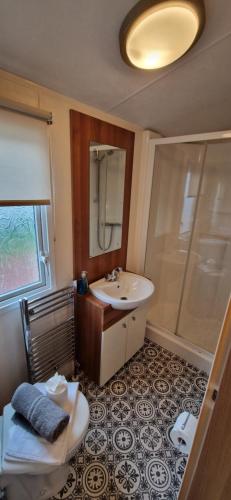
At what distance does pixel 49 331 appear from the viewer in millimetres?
1470

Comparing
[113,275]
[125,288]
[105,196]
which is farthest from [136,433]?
[105,196]

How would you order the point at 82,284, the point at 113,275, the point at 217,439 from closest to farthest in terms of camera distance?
the point at 217,439 < the point at 82,284 < the point at 113,275

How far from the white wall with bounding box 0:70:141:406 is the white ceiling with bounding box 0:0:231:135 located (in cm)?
6

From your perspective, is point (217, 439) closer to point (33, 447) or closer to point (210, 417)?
point (210, 417)

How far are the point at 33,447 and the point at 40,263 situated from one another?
0.94m

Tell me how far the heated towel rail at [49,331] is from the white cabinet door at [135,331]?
18.4 inches

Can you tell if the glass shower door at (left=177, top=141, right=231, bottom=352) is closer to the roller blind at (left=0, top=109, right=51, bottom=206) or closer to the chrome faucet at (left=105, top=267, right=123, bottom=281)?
the chrome faucet at (left=105, top=267, right=123, bottom=281)

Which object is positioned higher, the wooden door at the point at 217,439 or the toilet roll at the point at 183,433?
the wooden door at the point at 217,439

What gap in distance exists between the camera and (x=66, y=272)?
1.53 meters

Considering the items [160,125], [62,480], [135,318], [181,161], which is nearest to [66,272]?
[135,318]

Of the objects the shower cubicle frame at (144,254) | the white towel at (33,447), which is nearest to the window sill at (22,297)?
the white towel at (33,447)

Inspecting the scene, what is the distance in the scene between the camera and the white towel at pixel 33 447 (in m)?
0.87

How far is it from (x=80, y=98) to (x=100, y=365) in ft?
6.09

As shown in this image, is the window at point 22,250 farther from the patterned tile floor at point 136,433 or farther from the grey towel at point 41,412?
the patterned tile floor at point 136,433
